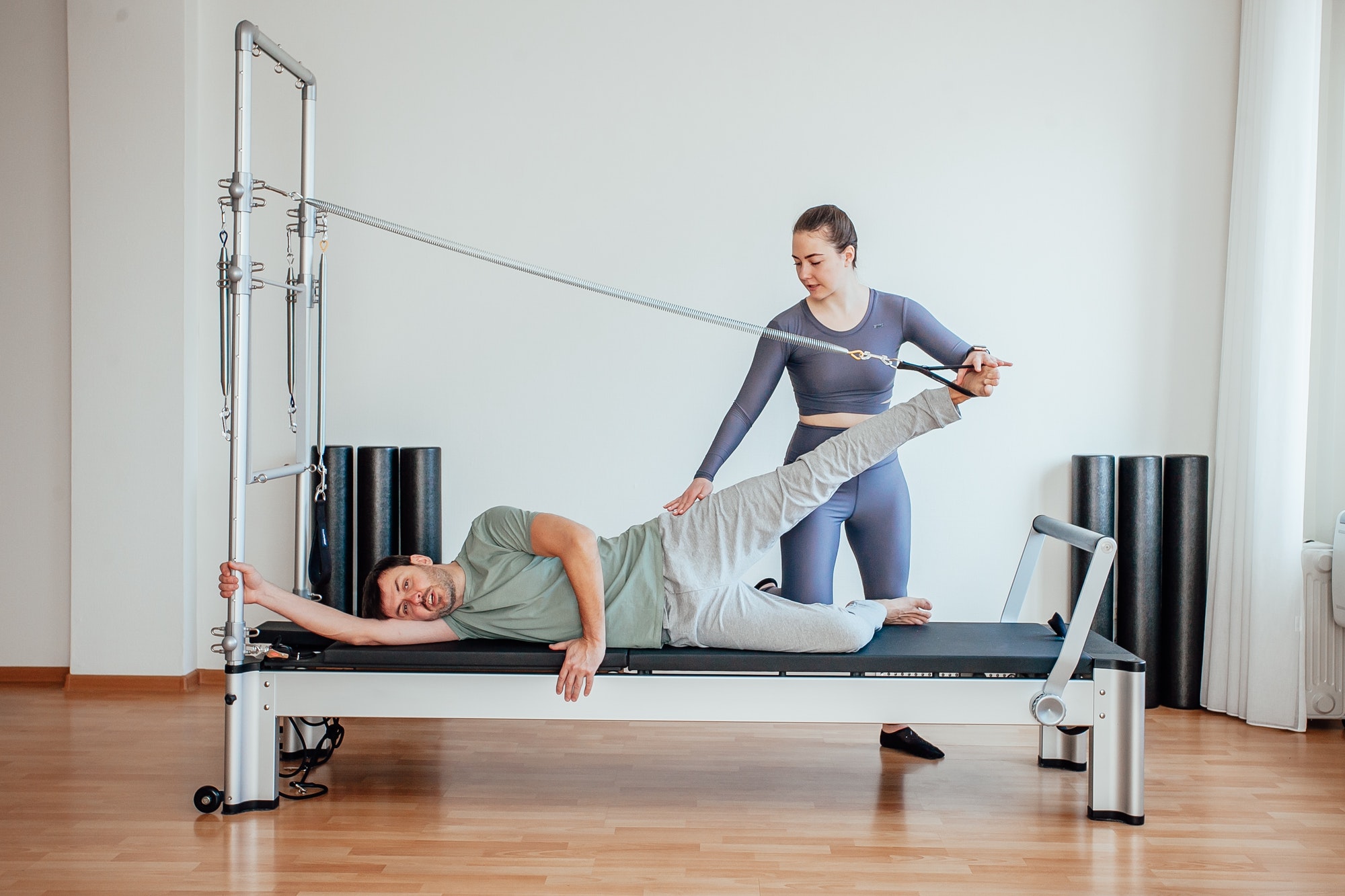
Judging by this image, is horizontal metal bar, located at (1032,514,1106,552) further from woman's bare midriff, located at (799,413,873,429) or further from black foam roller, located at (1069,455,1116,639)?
black foam roller, located at (1069,455,1116,639)

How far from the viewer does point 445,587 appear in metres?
2.49

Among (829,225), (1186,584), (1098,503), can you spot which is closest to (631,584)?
(829,225)

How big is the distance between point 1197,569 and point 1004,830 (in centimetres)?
154

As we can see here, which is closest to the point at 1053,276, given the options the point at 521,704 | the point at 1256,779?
the point at 1256,779

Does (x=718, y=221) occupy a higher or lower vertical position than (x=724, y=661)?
higher

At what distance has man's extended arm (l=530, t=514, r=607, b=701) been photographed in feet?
7.69

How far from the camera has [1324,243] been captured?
11.7ft

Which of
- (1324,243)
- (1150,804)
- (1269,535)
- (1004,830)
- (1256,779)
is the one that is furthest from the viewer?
(1324,243)

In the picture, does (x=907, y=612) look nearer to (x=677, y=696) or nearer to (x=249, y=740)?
(x=677, y=696)

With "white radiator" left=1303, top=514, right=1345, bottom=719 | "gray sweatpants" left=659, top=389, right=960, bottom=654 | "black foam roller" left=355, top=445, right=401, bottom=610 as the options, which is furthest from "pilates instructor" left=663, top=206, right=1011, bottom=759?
"white radiator" left=1303, top=514, right=1345, bottom=719

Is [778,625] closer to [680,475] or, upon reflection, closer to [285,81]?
[680,475]

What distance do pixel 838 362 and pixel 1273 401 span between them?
4.76ft

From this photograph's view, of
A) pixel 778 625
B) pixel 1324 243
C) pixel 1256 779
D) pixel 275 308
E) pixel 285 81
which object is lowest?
pixel 1256 779

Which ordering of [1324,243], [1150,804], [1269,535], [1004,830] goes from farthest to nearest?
[1324,243] < [1269,535] < [1150,804] < [1004,830]
